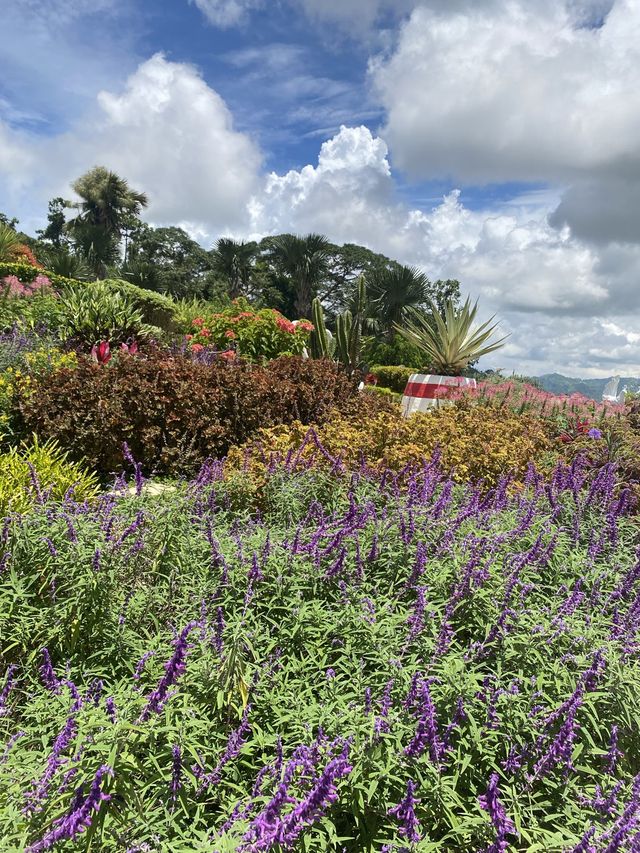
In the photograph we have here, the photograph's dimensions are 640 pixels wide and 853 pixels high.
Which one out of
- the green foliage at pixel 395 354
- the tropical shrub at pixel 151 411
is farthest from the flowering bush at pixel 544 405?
the green foliage at pixel 395 354

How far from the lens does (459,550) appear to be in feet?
9.03

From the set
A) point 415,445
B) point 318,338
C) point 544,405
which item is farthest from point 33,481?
point 318,338

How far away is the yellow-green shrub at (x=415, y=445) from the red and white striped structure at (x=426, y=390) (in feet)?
9.86

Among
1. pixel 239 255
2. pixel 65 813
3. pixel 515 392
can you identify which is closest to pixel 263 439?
pixel 65 813

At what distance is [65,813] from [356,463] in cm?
360

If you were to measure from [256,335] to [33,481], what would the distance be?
32.0ft

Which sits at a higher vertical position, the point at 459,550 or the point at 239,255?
the point at 239,255

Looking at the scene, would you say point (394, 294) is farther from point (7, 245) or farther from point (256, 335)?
point (256, 335)

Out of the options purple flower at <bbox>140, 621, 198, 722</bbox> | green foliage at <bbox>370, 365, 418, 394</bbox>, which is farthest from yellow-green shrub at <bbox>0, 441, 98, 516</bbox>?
green foliage at <bbox>370, 365, 418, 394</bbox>

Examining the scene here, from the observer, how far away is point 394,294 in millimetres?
44188

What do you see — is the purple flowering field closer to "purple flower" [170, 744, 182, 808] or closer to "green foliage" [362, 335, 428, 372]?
"purple flower" [170, 744, 182, 808]

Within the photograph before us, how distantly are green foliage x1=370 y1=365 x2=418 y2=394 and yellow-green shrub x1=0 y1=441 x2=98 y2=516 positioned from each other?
19147mm

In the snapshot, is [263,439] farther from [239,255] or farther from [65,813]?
[239,255]

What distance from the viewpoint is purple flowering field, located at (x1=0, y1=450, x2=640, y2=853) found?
5.36 feet
